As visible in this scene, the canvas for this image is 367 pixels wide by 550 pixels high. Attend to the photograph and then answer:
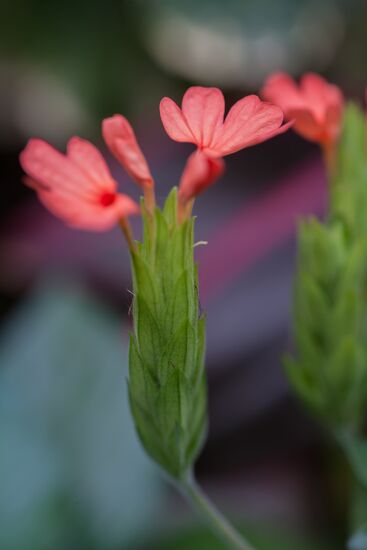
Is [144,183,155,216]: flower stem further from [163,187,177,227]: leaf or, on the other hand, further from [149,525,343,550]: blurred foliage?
[149,525,343,550]: blurred foliage

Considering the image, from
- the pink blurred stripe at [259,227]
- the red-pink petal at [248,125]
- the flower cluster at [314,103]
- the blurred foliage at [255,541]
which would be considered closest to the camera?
the red-pink petal at [248,125]

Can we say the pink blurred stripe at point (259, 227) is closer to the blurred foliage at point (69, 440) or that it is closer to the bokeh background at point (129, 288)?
the bokeh background at point (129, 288)

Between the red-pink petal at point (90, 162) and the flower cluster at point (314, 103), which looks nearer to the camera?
the red-pink petal at point (90, 162)

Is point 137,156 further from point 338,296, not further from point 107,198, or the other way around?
point 338,296

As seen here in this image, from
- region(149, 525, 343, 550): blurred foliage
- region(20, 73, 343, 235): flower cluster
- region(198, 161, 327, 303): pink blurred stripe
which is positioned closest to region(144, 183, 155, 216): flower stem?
region(20, 73, 343, 235): flower cluster

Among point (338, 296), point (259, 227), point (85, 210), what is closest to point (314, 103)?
point (338, 296)

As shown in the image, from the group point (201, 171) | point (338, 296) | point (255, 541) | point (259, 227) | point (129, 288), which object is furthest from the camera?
point (259, 227)

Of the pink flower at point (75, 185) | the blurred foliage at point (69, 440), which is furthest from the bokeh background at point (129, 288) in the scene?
the pink flower at point (75, 185)

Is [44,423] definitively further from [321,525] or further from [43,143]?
[43,143]
